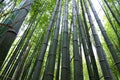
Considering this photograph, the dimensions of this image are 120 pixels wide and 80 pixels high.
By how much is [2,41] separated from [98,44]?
1.37 m

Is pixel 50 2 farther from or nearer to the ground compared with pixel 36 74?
farther from the ground

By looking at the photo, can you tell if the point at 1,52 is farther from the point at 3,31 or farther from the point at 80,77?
the point at 80,77

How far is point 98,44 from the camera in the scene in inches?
95.7

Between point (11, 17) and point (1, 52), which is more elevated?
point (11, 17)

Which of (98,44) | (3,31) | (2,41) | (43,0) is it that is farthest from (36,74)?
(43,0)

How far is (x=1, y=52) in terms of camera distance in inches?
68.8

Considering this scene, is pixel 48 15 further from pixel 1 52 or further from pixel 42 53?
pixel 1 52

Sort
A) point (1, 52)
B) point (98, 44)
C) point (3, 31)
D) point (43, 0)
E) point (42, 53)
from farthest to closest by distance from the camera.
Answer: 1. point (43, 0)
2. point (98, 44)
3. point (42, 53)
4. point (3, 31)
5. point (1, 52)

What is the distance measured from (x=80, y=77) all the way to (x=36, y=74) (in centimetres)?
52

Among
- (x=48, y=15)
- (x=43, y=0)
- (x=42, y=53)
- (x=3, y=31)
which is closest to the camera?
(x=3, y=31)

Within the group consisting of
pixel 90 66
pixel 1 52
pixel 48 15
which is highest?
pixel 48 15

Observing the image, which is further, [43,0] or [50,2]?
[50,2]

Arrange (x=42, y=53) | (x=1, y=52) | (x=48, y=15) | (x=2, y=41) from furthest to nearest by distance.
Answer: (x=48, y=15), (x=42, y=53), (x=2, y=41), (x=1, y=52)

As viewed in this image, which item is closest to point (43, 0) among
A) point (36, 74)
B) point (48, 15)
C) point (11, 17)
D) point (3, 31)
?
point (48, 15)
